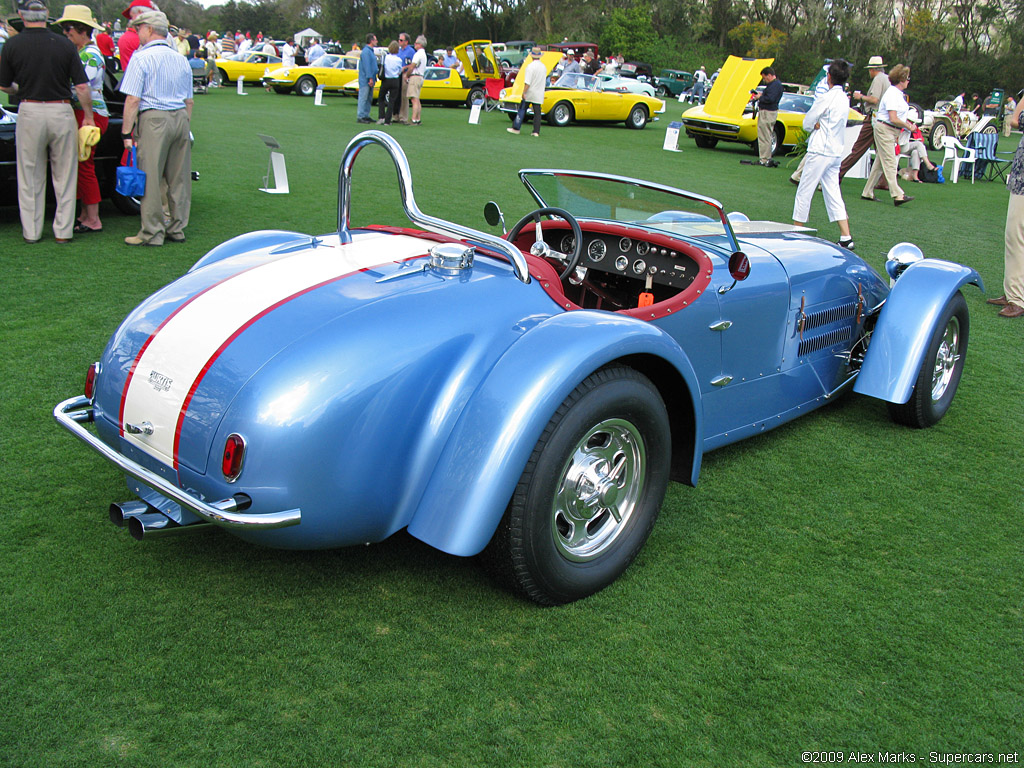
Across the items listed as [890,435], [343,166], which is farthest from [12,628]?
[890,435]

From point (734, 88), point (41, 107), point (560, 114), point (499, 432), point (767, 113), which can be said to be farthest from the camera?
point (560, 114)

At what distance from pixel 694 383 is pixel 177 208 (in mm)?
5780

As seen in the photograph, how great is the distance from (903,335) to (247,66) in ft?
86.1

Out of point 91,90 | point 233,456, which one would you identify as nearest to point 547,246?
point 233,456

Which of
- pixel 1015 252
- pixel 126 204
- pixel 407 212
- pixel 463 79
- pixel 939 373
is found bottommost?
pixel 939 373

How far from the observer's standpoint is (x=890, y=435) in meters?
4.20

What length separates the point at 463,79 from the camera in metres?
22.7

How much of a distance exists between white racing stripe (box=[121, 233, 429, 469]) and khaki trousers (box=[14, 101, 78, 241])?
469cm

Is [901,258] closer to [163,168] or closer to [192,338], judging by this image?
[192,338]

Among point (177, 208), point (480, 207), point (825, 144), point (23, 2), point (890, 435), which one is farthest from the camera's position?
point (480, 207)

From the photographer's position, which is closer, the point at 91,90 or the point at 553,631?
the point at 553,631

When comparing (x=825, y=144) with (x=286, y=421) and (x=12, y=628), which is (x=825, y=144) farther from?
(x=12, y=628)

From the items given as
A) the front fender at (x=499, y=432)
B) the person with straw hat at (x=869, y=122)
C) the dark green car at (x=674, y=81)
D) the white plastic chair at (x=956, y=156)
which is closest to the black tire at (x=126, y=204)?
the front fender at (x=499, y=432)

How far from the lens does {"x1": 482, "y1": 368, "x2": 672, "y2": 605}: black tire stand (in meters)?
2.40
